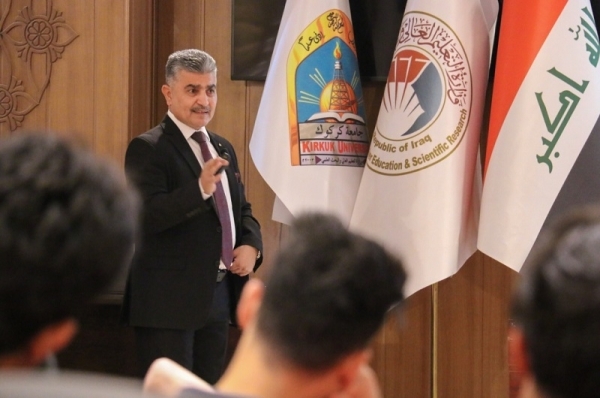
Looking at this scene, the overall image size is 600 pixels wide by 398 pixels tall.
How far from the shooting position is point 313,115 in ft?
11.8

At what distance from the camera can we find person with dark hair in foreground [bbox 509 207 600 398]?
75cm

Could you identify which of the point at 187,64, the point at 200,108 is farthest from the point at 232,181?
the point at 187,64

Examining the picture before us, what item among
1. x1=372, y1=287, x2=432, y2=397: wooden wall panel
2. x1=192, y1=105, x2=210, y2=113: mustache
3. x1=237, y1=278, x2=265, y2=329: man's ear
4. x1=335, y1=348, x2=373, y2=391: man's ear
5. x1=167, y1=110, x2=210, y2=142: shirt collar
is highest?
x1=192, y1=105, x2=210, y2=113: mustache

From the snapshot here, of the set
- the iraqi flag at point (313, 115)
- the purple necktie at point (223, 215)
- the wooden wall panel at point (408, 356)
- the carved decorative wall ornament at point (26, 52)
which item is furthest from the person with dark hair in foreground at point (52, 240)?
the wooden wall panel at point (408, 356)

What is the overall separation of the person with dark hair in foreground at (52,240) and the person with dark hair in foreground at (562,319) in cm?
37

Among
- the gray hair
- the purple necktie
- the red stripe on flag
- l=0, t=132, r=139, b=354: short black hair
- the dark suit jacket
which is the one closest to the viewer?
l=0, t=132, r=139, b=354: short black hair

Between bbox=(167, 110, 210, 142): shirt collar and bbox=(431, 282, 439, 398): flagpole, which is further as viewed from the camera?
bbox=(431, 282, 439, 398): flagpole

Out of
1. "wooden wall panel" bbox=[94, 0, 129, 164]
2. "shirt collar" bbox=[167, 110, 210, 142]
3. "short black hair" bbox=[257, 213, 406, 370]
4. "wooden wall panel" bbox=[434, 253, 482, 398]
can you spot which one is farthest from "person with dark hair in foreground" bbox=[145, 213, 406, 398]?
"wooden wall panel" bbox=[434, 253, 482, 398]

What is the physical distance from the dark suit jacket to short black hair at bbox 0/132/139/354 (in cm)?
210

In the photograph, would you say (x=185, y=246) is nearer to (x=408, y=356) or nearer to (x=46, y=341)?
(x=408, y=356)

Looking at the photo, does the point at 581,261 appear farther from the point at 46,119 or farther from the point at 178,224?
the point at 46,119

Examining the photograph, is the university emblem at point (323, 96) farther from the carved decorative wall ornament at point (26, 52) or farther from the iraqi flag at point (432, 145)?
the carved decorative wall ornament at point (26, 52)

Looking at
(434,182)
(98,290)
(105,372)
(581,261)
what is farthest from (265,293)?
(105,372)

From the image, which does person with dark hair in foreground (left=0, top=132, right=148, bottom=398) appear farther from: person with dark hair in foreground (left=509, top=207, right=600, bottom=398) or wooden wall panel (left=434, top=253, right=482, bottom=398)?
wooden wall panel (left=434, top=253, right=482, bottom=398)
